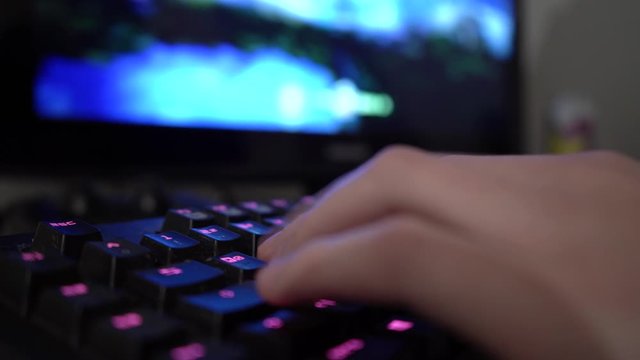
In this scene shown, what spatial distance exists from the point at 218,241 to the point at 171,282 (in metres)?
0.07

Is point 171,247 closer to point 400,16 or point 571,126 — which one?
point 400,16

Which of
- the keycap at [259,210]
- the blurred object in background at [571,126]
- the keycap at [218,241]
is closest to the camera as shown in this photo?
the keycap at [218,241]

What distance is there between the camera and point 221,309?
0.26m

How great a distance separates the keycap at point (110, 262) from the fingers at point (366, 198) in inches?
3.4

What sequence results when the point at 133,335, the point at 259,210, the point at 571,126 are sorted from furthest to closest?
the point at 571,126 < the point at 259,210 < the point at 133,335

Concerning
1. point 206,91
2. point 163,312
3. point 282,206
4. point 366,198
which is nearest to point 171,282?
point 163,312

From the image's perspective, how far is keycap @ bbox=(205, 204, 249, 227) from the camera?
0.42 metres

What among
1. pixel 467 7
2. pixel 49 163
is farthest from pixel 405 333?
pixel 467 7

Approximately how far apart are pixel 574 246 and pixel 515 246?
0.11 ft

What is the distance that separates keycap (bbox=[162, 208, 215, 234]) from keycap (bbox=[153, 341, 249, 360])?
144mm

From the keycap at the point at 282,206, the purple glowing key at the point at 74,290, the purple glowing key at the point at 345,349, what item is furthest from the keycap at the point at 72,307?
the keycap at the point at 282,206

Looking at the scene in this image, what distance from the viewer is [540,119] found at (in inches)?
48.7

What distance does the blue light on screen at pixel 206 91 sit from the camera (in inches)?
23.5

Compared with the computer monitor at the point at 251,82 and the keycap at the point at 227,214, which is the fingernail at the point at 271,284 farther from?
the computer monitor at the point at 251,82
